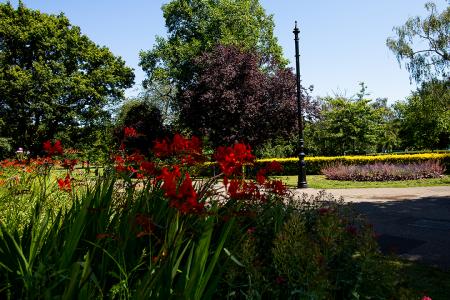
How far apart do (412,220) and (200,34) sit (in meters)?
27.0

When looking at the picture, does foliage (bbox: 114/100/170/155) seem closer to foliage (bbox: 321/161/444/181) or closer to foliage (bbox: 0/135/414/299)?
foliage (bbox: 321/161/444/181)

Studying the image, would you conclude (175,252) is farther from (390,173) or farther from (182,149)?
(390,173)

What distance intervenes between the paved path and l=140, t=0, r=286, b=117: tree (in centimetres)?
1916

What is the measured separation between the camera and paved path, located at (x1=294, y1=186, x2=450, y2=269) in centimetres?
554

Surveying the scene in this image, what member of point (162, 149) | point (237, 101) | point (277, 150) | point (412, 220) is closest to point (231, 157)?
point (162, 149)

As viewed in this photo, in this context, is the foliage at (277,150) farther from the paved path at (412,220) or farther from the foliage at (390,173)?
the paved path at (412,220)

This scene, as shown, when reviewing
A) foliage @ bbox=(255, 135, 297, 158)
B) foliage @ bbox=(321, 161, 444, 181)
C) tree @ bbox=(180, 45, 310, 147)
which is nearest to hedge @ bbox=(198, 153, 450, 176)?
foliage @ bbox=(321, 161, 444, 181)

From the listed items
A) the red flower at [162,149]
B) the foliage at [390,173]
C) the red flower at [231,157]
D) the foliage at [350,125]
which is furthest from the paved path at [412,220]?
the foliage at [350,125]

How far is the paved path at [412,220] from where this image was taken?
5.54 meters

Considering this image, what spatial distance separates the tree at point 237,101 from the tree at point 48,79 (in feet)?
34.3

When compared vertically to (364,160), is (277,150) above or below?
above

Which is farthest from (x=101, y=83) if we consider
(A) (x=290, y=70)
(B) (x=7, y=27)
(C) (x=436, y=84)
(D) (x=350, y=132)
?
(C) (x=436, y=84)

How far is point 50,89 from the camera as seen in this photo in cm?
2716

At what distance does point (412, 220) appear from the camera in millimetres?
7836
